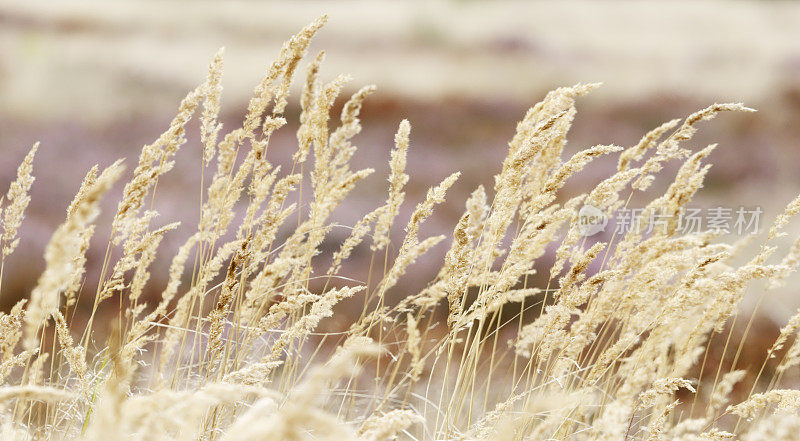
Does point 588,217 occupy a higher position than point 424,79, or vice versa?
point 424,79

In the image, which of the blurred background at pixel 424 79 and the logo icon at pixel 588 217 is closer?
the logo icon at pixel 588 217

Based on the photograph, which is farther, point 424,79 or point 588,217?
point 424,79

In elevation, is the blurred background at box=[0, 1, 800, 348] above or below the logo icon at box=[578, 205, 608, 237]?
above

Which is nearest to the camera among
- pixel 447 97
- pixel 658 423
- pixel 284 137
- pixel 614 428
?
pixel 614 428

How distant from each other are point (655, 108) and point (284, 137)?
3592mm

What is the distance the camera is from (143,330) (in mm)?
1454

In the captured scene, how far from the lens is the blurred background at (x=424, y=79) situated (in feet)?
16.5

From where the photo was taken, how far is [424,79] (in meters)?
6.48

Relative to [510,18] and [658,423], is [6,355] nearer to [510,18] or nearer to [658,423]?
[658,423]

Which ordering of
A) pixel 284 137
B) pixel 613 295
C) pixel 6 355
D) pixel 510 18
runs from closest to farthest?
1. pixel 6 355
2. pixel 613 295
3. pixel 284 137
4. pixel 510 18

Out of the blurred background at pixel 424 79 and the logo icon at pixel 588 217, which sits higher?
the blurred background at pixel 424 79

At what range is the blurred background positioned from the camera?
504 cm

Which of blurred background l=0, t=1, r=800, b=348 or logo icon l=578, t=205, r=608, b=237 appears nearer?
logo icon l=578, t=205, r=608, b=237

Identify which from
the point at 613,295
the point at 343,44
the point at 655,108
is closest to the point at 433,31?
the point at 343,44
